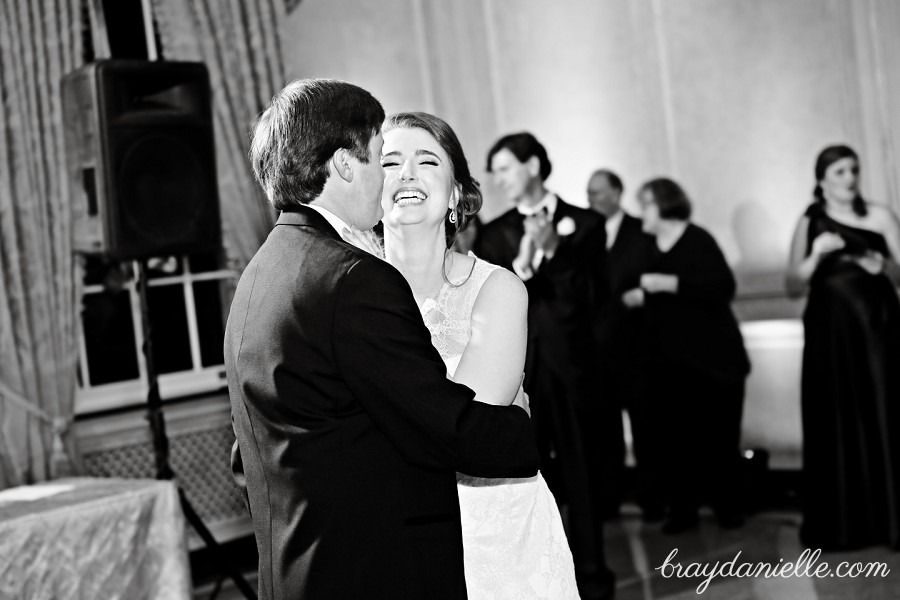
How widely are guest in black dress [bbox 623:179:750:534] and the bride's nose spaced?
10.9ft

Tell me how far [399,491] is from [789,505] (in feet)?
14.1

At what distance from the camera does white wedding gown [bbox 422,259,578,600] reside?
215 cm

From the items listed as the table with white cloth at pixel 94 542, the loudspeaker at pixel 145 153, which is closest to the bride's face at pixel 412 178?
the table with white cloth at pixel 94 542

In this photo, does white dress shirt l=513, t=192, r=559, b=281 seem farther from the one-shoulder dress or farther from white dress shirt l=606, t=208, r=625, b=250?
white dress shirt l=606, t=208, r=625, b=250

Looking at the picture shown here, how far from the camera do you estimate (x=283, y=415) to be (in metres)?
1.61

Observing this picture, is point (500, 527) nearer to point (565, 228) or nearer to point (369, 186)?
point (369, 186)

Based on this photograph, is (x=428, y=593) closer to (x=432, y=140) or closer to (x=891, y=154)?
(x=432, y=140)

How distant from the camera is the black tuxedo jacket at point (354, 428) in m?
1.55

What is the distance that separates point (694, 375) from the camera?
210 inches

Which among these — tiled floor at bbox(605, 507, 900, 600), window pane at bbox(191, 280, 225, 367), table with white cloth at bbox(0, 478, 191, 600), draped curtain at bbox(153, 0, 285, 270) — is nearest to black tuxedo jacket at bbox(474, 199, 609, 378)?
tiled floor at bbox(605, 507, 900, 600)

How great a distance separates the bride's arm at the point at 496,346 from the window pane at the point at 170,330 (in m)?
3.70

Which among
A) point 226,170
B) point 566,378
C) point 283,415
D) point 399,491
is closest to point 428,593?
point 399,491

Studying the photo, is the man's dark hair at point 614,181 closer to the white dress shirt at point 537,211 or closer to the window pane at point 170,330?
the white dress shirt at point 537,211

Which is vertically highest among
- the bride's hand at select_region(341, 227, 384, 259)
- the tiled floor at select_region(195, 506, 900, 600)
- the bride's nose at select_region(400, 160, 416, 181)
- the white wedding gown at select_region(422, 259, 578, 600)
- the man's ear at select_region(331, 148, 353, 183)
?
the bride's nose at select_region(400, 160, 416, 181)
